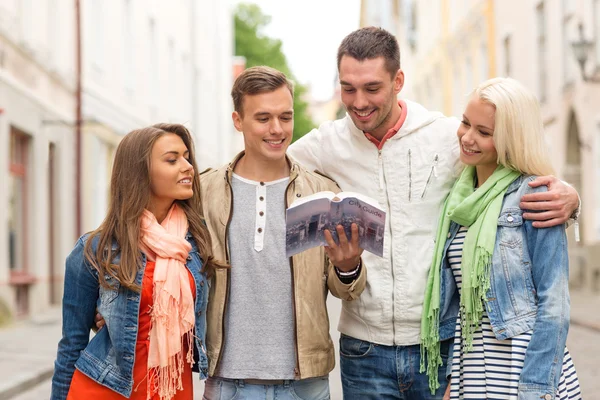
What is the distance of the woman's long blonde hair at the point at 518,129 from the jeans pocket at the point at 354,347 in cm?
93

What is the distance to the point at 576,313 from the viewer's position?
1425 centimetres

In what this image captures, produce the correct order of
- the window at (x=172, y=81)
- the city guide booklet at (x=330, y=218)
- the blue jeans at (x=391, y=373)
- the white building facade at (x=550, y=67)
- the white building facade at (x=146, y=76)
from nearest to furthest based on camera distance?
1. the city guide booklet at (x=330, y=218)
2. the blue jeans at (x=391, y=373)
3. the white building facade at (x=550, y=67)
4. the white building facade at (x=146, y=76)
5. the window at (x=172, y=81)

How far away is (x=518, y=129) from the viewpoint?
136 inches

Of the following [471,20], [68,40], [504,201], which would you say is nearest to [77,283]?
[504,201]

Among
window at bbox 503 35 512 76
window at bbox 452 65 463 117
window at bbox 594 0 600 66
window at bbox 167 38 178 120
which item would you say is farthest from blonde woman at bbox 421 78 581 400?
window at bbox 452 65 463 117

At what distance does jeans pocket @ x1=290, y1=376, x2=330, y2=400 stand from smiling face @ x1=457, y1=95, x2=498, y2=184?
3.42 ft

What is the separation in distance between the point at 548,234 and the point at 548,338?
0.38 metres

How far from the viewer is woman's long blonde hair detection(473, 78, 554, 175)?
3.46m

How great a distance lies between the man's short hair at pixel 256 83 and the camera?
3.65m

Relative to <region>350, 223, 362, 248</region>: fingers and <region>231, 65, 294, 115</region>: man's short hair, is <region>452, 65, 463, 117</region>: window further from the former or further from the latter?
<region>350, 223, 362, 248</region>: fingers

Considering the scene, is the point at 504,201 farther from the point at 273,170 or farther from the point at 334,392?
the point at 334,392

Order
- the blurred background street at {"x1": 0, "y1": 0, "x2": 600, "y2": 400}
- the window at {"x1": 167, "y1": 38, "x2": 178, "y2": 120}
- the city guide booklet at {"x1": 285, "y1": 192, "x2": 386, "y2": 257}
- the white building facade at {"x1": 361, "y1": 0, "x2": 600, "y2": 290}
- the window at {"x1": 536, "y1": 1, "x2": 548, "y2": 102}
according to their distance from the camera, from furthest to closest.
A: the window at {"x1": 167, "y1": 38, "x2": 178, "y2": 120}
the window at {"x1": 536, "y1": 1, "x2": 548, "y2": 102}
the white building facade at {"x1": 361, "y1": 0, "x2": 600, "y2": 290}
the blurred background street at {"x1": 0, "y1": 0, "x2": 600, "y2": 400}
the city guide booklet at {"x1": 285, "y1": 192, "x2": 386, "y2": 257}

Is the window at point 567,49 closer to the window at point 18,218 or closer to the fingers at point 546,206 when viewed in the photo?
the window at point 18,218

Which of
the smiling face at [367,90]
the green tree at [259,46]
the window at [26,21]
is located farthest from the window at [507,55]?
the green tree at [259,46]
